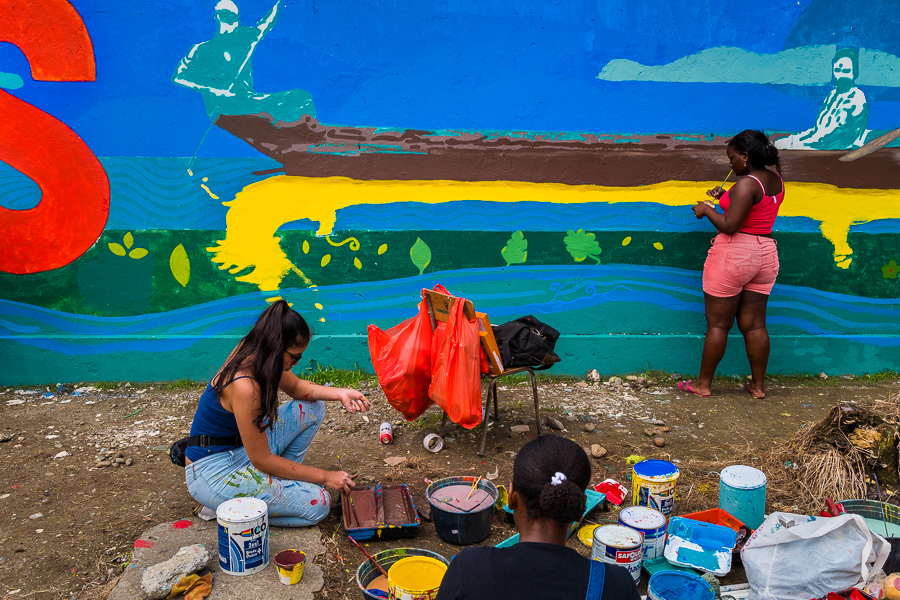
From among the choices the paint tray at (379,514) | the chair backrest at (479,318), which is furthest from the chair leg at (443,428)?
the paint tray at (379,514)

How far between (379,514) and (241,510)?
2.56 ft

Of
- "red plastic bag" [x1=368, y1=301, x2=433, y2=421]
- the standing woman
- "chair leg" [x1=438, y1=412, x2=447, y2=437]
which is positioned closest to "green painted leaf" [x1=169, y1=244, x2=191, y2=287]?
"red plastic bag" [x1=368, y1=301, x2=433, y2=421]

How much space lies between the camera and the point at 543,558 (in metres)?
1.91

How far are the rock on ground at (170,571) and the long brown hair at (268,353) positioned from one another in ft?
2.01

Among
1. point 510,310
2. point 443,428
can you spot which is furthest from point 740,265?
point 443,428

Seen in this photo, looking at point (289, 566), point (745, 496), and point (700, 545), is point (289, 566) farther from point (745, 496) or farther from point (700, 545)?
point (745, 496)

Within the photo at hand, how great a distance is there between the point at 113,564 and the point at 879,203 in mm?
6285

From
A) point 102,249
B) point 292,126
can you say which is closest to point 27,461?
point 102,249

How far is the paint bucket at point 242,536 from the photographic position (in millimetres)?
3092

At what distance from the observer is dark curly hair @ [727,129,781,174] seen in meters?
5.20

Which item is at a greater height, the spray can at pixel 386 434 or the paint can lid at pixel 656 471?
the paint can lid at pixel 656 471

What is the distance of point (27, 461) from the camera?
4484 mm

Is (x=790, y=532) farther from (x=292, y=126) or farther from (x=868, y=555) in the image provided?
(x=292, y=126)

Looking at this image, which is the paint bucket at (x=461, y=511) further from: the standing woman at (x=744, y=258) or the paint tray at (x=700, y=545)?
the standing woman at (x=744, y=258)
